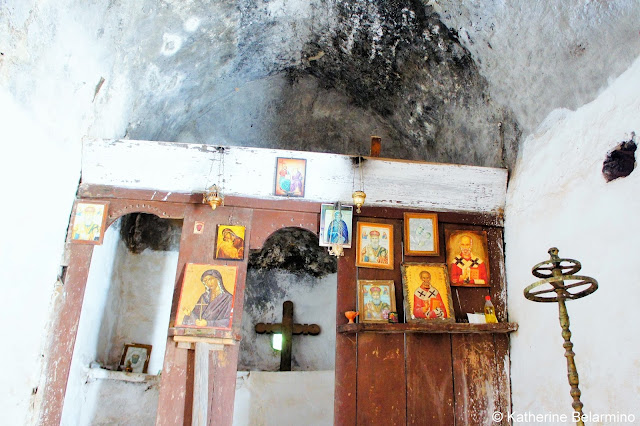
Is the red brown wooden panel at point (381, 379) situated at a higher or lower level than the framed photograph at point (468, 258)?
lower

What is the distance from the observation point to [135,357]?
5090 mm

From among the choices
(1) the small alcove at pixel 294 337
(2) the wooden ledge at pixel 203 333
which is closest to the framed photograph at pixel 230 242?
(2) the wooden ledge at pixel 203 333

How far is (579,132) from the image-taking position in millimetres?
3611

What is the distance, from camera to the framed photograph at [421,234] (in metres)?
4.29

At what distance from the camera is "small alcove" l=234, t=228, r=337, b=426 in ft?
17.5

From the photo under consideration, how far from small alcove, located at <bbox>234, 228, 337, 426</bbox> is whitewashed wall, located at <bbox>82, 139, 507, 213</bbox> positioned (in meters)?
1.59

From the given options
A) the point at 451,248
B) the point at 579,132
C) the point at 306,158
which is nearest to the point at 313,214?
the point at 306,158

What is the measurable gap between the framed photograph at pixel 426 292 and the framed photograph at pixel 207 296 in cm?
128

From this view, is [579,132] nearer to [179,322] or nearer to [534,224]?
[534,224]

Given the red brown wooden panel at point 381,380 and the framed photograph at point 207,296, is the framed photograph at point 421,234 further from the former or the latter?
the framed photograph at point 207,296

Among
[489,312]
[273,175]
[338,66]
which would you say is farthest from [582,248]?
[338,66]

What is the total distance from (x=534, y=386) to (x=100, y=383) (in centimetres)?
341

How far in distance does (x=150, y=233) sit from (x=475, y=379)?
3.29 m

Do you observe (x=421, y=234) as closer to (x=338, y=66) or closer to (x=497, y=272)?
(x=497, y=272)
